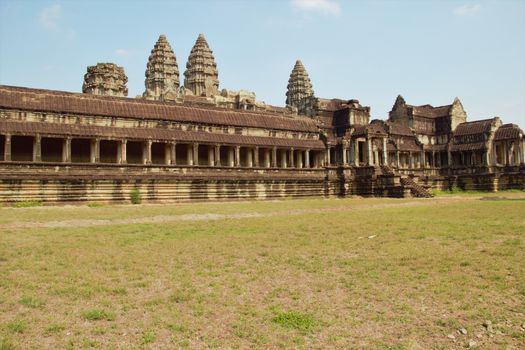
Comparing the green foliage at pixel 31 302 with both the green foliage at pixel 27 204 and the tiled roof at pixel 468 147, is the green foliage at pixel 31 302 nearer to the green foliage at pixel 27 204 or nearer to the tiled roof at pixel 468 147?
the green foliage at pixel 27 204

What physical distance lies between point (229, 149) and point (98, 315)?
132 feet

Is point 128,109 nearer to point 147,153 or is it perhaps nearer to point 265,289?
point 147,153

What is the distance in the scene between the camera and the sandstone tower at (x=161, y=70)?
89812 millimetres

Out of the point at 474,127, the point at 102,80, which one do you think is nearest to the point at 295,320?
the point at 474,127

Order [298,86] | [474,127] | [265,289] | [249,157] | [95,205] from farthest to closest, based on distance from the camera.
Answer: [298,86] → [474,127] → [249,157] → [95,205] → [265,289]

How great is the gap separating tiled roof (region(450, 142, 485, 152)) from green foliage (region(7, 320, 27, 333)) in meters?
70.5

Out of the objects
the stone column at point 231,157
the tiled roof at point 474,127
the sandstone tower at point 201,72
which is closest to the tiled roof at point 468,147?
the tiled roof at point 474,127

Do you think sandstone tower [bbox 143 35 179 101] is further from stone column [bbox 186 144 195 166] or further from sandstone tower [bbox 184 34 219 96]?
stone column [bbox 186 144 195 166]

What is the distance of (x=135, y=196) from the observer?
116ft

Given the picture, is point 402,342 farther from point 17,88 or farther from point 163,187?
point 17,88

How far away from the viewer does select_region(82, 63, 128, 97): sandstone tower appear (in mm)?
77625

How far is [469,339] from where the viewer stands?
7449 mm

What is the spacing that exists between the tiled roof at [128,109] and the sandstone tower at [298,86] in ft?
161

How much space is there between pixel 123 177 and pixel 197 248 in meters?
23.0
